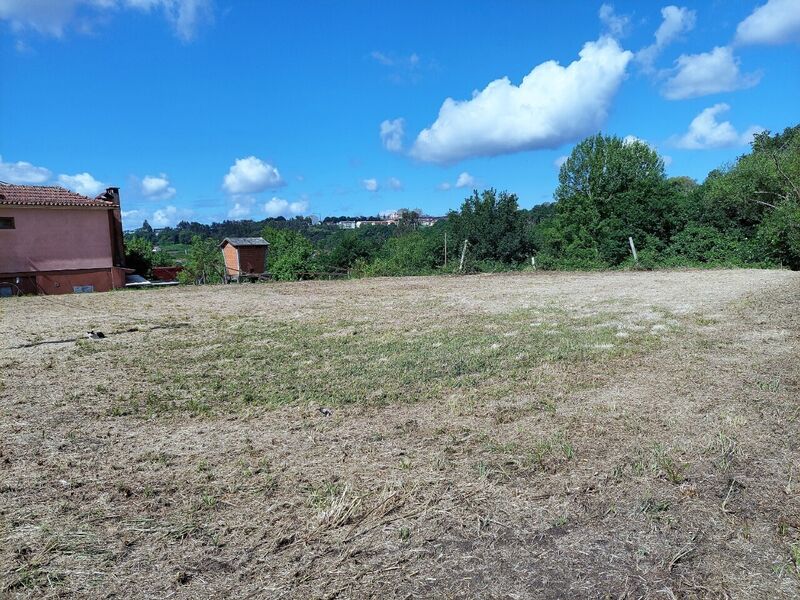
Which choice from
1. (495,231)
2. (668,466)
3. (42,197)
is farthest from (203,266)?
(668,466)

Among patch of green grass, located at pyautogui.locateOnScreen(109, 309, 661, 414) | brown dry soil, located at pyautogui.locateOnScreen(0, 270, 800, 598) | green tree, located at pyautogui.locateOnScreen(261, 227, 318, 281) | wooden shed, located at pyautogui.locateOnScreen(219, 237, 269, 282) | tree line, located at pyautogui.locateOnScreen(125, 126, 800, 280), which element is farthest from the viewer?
wooden shed, located at pyautogui.locateOnScreen(219, 237, 269, 282)

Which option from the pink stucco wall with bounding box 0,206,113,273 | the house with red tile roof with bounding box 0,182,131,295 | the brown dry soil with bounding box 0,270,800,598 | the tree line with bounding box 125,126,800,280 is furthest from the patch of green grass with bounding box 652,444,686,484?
the pink stucco wall with bounding box 0,206,113,273

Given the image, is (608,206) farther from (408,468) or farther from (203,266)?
(408,468)

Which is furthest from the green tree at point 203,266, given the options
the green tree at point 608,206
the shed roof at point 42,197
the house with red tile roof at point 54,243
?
the green tree at point 608,206

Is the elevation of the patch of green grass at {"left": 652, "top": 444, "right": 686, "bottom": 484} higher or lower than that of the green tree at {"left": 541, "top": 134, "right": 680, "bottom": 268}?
lower

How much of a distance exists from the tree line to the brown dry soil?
15.1 m

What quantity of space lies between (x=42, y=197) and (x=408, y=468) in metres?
21.4

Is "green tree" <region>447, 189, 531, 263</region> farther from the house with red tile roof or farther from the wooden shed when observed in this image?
the house with red tile roof

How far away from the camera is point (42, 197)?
19.1 meters

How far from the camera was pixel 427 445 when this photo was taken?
3369 mm

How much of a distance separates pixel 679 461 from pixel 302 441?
7.63 ft

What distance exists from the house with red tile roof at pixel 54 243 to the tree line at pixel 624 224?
24.9ft

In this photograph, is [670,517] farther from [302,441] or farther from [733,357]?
[733,357]

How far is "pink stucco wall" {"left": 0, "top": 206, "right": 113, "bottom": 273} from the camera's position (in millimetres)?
17625
